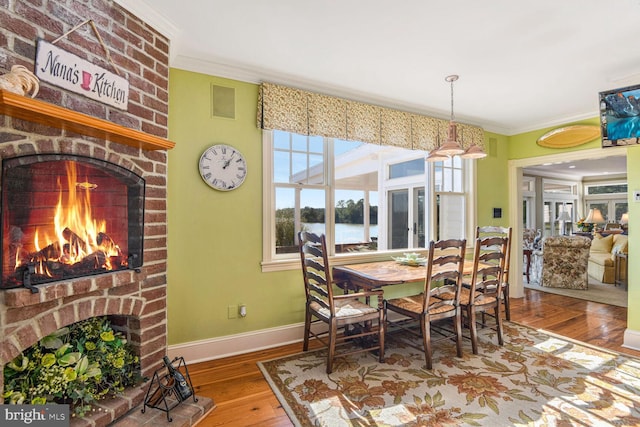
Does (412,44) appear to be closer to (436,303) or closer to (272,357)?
(436,303)

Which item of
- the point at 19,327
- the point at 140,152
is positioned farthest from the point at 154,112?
the point at 19,327

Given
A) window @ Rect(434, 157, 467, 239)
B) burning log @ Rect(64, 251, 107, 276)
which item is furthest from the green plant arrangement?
window @ Rect(434, 157, 467, 239)

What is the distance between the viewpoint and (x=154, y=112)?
2.10m

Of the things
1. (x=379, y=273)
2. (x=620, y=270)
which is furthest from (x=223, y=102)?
(x=620, y=270)

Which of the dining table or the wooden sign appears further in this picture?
the dining table

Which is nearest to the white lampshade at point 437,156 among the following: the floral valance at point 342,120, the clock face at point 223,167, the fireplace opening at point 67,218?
the floral valance at point 342,120

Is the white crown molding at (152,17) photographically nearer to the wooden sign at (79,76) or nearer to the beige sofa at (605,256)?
the wooden sign at (79,76)

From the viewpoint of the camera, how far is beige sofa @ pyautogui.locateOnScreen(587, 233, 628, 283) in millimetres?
5445

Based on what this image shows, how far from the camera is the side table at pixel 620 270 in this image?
17.4 feet

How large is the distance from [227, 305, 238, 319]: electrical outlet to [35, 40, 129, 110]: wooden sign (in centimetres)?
178

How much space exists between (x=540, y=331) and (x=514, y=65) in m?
2.70

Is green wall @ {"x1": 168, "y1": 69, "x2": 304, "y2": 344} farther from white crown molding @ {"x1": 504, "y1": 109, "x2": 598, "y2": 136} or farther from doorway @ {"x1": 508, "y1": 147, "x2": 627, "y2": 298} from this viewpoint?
white crown molding @ {"x1": 504, "y1": 109, "x2": 598, "y2": 136}

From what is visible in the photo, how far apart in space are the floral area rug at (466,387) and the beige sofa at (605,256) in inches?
142

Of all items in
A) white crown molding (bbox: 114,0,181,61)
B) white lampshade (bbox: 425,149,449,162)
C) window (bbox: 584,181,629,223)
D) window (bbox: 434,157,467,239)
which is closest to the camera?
white crown molding (bbox: 114,0,181,61)
